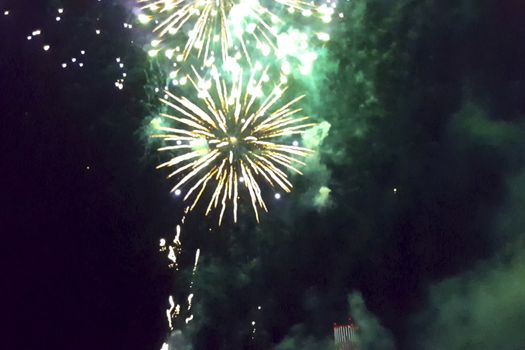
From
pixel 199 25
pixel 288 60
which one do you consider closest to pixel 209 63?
pixel 199 25

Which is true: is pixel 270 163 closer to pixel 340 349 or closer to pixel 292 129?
pixel 292 129

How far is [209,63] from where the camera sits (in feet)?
28.0

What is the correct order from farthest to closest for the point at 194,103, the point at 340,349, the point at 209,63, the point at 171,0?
the point at 340,349, the point at 194,103, the point at 209,63, the point at 171,0

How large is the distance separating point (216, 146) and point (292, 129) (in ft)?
3.59

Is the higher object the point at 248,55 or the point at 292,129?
the point at 248,55

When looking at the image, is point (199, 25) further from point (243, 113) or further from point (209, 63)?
point (243, 113)

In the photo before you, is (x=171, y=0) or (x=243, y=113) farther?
(x=243, y=113)

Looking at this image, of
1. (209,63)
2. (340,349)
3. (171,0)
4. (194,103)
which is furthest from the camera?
(340,349)

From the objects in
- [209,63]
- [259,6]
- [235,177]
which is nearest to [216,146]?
→ [235,177]

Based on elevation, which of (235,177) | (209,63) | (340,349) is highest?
(340,349)

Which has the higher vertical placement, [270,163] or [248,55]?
[248,55]

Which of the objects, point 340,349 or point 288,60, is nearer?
point 288,60

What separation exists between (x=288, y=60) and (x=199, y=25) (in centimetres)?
129

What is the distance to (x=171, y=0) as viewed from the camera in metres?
7.97
